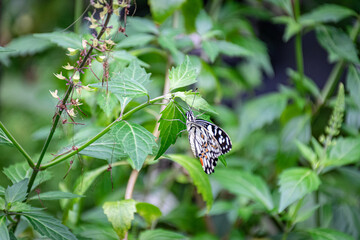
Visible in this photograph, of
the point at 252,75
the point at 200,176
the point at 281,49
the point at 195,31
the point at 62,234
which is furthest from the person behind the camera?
the point at 281,49

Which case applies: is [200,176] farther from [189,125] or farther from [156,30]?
[156,30]

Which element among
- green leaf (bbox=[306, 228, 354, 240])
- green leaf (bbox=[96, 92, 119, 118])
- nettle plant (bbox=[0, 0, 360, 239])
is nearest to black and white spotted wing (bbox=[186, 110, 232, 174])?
nettle plant (bbox=[0, 0, 360, 239])

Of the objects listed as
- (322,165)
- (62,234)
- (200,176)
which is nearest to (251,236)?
(322,165)

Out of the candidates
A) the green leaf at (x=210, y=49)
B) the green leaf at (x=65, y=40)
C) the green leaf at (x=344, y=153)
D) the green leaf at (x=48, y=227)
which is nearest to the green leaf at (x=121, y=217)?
the green leaf at (x=48, y=227)

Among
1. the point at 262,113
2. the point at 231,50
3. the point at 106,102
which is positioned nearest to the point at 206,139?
the point at 106,102

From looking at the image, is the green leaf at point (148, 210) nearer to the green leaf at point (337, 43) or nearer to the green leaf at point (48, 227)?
the green leaf at point (48, 227)

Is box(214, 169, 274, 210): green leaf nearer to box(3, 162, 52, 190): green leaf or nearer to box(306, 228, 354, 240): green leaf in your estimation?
box(306, 228, 354, 240): green leaf

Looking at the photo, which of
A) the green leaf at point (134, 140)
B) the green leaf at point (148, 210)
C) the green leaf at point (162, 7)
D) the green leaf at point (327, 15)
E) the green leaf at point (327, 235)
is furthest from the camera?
the green leaf at point (327, 15)
